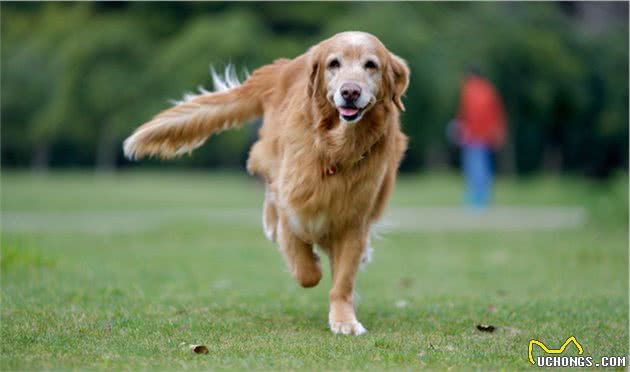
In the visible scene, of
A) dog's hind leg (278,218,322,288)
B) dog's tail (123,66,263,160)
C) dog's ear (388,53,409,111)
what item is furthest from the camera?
dog's tail (123,66,263,160)

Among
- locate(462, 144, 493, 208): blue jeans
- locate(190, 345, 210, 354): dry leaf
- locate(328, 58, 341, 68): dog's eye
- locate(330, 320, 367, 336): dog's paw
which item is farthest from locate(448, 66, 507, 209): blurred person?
locate(190, 345, 210, 354): dry leaf

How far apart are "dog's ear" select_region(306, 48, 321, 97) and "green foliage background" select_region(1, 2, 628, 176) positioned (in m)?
20.9

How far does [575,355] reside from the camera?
4609mm

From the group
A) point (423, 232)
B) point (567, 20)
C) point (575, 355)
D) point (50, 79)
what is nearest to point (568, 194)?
point (423, 232)

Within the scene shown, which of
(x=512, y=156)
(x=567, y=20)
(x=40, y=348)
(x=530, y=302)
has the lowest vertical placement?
(x=512, y=156)

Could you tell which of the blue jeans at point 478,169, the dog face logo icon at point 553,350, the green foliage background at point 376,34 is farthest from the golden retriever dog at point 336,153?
the green foliage background at point 376,34

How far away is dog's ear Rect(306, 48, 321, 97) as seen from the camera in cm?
559

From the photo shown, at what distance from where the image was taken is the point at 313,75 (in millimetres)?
5660

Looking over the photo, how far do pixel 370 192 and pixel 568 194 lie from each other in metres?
17.8

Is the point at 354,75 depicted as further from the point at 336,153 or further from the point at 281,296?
the point at 281,296

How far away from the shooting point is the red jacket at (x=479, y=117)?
16078 millimetres

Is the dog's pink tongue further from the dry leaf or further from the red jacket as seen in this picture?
the red jacket

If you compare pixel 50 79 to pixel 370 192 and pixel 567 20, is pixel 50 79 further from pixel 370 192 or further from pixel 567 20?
pixel 370 192

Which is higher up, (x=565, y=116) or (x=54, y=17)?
(x=54, y=17)
